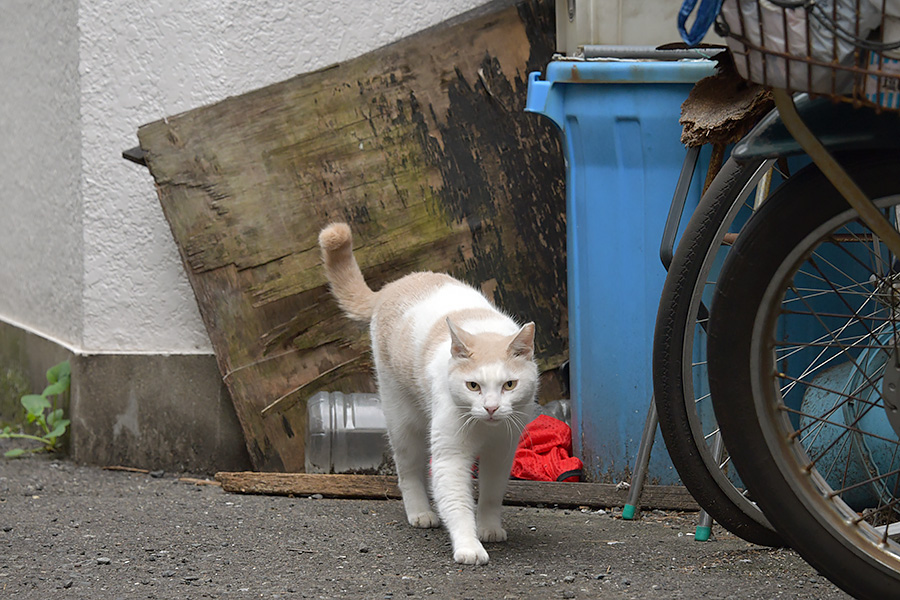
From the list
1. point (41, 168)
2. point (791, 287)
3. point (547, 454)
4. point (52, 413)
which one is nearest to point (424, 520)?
point (547, 454)

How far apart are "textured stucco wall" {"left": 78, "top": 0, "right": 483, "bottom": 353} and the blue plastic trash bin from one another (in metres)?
0.89

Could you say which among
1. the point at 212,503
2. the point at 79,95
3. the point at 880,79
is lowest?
the point at 212,503

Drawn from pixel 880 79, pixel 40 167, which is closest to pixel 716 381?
pixel 880 79

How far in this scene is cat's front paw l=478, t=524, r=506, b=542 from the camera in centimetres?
244

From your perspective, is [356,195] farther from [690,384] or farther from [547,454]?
[690,384]

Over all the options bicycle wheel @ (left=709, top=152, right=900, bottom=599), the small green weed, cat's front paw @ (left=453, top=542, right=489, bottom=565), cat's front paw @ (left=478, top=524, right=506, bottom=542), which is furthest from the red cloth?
the small green weed

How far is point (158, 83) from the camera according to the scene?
3.37 metres

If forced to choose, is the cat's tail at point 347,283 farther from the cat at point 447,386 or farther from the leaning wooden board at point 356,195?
the leaning wooden board at point 356,195

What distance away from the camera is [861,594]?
1.52 meters

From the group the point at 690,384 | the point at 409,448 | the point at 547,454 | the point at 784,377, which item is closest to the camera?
the point at 784,377

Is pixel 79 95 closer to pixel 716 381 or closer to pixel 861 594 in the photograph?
pixel 716 381

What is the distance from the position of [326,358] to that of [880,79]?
2.32 metres

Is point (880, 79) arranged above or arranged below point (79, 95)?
below

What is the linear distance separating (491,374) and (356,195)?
4.08ft
